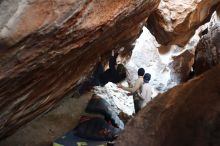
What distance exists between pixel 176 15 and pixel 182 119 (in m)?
6.04

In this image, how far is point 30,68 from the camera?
360 cm

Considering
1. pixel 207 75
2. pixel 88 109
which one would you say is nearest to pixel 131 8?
pixel 207 75

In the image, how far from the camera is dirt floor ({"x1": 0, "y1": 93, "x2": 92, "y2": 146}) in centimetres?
646

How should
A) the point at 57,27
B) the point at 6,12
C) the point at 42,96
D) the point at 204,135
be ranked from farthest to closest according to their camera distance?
the point at 42,96
the point at 204,135
the point at 57,27
the point at 6,12

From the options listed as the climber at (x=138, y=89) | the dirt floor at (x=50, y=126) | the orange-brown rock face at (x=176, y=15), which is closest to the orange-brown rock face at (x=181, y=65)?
the orange-brown rock face at (x=176, y=15)

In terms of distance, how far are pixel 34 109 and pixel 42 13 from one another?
260cm

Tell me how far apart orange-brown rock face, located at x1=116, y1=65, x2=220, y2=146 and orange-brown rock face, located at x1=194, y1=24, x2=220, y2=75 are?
9.35ft

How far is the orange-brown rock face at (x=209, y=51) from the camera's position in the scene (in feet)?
23.5

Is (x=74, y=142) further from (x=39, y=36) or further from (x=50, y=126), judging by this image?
(x=39, y=36)

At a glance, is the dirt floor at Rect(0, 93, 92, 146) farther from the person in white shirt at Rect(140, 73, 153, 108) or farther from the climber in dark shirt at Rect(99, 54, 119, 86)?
the person in white shirt at Rect(140, 73, 153, 108)

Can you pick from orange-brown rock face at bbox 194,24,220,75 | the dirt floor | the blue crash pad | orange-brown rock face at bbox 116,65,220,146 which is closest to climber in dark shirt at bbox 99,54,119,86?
the dirt floor

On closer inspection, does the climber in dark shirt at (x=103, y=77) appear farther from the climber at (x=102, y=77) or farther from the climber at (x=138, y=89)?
the climber at (x=138, y=89)

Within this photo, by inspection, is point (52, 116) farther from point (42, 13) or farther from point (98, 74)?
point (42, 13)

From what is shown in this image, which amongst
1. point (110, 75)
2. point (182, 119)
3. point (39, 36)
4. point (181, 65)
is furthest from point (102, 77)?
point (39, 36)
